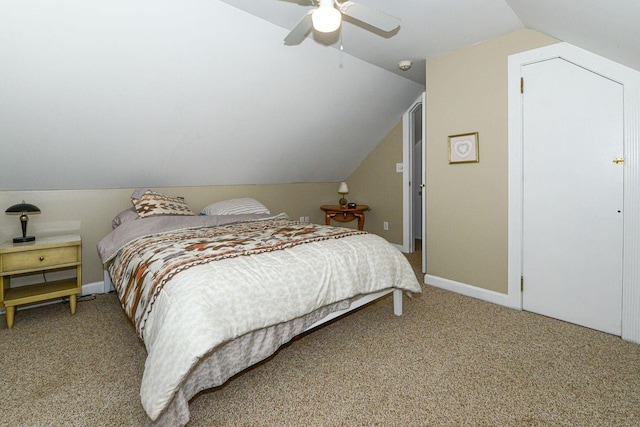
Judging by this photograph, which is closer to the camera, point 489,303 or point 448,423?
point 448,423

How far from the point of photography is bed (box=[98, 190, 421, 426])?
52.2 inches

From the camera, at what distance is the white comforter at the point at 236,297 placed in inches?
51.1

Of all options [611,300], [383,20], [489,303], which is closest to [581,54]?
[383,20]

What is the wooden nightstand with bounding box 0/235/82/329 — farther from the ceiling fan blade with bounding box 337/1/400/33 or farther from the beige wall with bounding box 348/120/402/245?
the beige wall with bounding box 348/120/402/245

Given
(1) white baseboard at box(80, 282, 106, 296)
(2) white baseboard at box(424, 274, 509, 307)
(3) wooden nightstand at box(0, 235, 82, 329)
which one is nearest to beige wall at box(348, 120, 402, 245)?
(2) white baseboard at box(424, 274, 509, 307)

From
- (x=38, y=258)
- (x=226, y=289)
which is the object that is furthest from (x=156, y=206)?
(x=226, y=289)

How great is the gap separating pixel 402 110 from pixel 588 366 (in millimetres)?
3361

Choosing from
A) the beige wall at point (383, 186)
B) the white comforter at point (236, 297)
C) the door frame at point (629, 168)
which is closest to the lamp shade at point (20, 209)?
the white comforter at point (236, 297)

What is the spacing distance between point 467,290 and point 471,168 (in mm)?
1090

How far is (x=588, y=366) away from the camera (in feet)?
5.97

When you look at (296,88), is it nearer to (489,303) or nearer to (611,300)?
(489,303)

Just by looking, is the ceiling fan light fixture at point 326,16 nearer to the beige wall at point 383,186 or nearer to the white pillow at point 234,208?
the white pillow at point 234,208

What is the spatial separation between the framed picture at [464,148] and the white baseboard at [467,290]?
1.12 metres

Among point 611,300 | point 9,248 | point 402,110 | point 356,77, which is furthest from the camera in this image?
point 402,110
